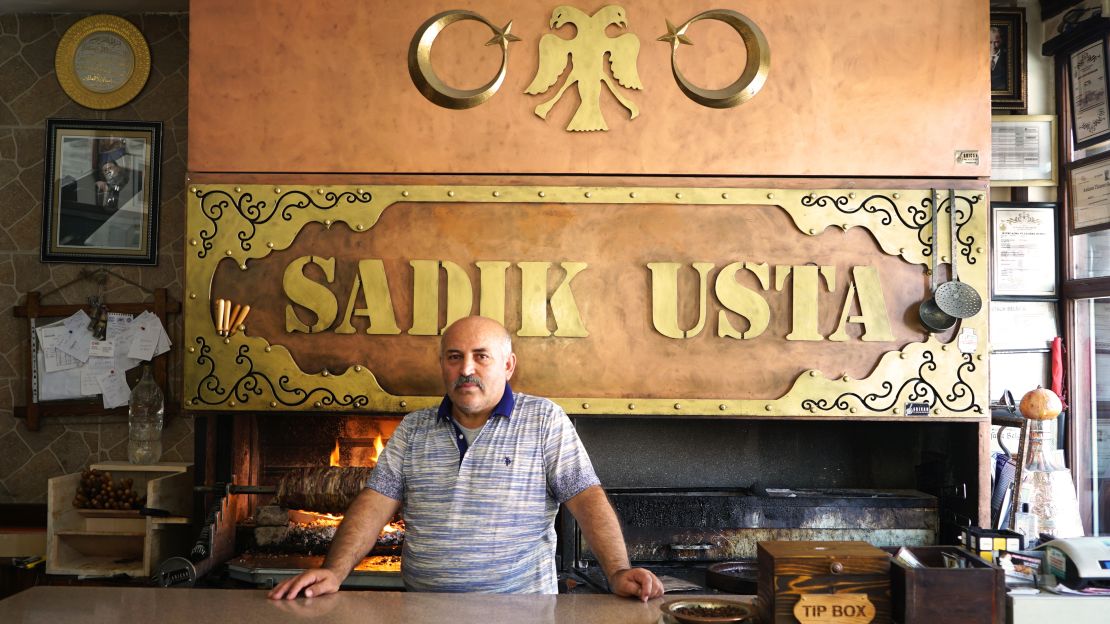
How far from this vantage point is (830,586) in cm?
180

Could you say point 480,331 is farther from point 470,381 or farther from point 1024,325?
point 1024,325

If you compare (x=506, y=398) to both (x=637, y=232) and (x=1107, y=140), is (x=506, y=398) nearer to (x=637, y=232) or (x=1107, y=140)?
(x=637, y=232)

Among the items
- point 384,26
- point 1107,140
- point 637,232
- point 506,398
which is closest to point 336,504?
point 506,398

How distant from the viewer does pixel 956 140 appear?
11.4 feet

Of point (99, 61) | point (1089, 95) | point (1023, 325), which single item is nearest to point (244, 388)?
point (99, 61)

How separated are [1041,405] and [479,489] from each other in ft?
6.93

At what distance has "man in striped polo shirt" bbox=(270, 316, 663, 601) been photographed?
2.74 meters

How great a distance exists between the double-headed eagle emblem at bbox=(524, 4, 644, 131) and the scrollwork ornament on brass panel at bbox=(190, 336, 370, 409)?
57.3 inches

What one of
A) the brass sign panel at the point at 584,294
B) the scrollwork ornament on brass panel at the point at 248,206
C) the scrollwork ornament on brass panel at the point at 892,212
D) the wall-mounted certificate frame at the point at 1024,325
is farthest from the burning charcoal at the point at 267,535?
the wall-mounted certificate frame at the point at 1024,325

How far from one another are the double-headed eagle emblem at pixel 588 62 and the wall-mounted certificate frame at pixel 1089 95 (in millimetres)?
1951

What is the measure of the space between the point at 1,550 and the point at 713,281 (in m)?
3.37

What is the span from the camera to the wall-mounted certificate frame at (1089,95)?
3.71m

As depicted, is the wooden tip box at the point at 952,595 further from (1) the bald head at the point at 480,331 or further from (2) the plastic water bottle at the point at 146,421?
(2) the plastic water bottle at the point at 146,421

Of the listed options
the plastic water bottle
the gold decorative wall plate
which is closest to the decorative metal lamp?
the plastic water bottle
